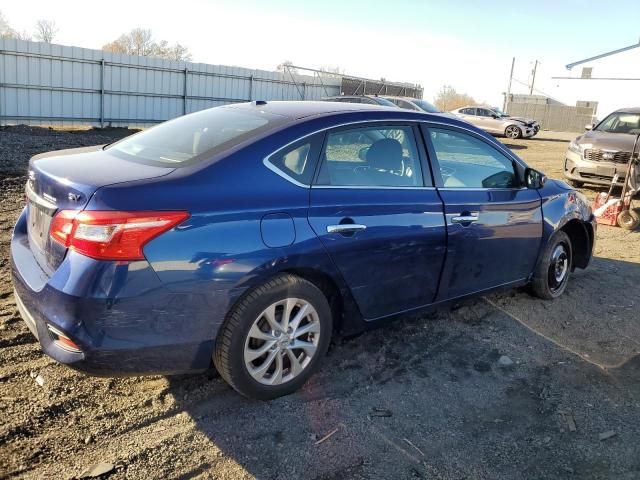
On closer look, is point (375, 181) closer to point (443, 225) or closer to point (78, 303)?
point (443, 225)

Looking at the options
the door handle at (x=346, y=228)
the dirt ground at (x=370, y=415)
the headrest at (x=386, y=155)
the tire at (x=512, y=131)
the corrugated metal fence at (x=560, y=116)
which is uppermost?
the corrugated metal fence at (x=560, y=116)

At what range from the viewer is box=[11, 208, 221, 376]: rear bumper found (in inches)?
100.0

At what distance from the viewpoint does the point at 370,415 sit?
3160 millimetres

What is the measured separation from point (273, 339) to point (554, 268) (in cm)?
309

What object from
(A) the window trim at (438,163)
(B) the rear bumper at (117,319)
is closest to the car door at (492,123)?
(A) the window trim at (438,163)

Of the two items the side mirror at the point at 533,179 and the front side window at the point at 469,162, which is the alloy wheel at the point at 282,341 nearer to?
the front side window at the point at 469,162

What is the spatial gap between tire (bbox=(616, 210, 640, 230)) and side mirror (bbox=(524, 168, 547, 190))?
14.9ft

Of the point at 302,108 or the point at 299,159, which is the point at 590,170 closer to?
the point at 302,108

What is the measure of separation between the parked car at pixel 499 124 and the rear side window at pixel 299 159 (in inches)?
986

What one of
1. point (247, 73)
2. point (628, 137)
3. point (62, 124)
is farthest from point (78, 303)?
point (247, 73)

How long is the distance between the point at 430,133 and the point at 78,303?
251 cm

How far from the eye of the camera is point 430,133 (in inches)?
154

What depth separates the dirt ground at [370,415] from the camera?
8.89 ft

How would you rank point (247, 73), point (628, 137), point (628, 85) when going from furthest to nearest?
point (628, 85) < point (247, 73) < point (628, 137)
